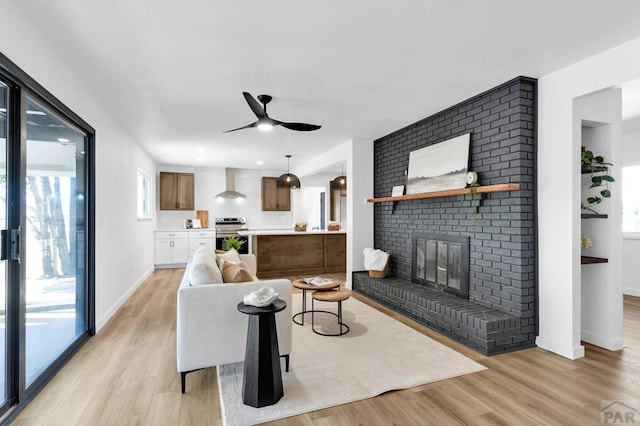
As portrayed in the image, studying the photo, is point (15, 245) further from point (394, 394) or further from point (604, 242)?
point (604, 242)

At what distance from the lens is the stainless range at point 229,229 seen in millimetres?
7789

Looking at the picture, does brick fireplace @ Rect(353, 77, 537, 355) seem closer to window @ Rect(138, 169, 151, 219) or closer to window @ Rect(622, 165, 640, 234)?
window @ Rect(622, 165, 640, 234)

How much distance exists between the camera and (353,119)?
14.3 feet

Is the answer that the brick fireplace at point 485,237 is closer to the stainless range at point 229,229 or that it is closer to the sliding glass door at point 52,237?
the sliding glass door at point 52,237

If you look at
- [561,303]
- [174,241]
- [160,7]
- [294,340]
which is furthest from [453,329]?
[174,241]

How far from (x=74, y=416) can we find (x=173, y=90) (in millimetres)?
2814

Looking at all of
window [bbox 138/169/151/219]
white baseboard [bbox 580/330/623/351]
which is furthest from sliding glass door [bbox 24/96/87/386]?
white baseboard [bbox 580/330/623/351]

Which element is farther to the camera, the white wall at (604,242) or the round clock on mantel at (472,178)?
the round clock on mantel at (472,178)

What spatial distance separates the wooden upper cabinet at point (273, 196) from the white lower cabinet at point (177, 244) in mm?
1692

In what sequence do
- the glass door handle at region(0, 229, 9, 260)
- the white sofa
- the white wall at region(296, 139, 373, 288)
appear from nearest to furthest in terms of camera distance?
the glass door handle at region(0, 229, 9, 260) → the white sofa → the white wall at region(296, 139, 373, 288)

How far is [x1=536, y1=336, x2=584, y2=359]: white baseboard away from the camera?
9.10ft

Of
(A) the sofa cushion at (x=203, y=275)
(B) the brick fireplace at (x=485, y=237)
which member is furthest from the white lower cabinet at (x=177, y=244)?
(A) the sofa cushion at (x=203, y=275)

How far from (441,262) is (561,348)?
1.44m

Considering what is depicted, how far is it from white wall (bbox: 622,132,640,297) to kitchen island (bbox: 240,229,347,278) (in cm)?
459
